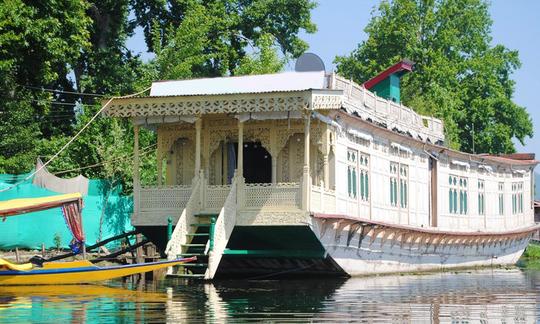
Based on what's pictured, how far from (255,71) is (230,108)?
66.3 ft

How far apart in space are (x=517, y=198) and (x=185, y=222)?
20.1 meters

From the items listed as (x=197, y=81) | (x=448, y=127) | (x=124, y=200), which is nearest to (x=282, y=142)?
(x=197, y=81)

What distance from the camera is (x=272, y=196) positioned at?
923 inches

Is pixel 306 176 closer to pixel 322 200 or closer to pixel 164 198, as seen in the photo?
pixel 322 200

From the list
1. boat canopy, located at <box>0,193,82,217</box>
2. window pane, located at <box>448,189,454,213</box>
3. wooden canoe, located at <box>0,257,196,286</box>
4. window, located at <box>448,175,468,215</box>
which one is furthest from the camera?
window, located at <box>448,175,468,215</box>

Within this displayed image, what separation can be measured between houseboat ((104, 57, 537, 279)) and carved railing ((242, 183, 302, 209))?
3 cm

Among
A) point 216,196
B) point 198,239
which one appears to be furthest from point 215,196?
point 198,239

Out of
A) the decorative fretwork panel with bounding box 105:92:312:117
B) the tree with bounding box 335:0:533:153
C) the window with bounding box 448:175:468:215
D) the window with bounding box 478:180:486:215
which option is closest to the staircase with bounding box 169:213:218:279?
the decorative fretwork panel with bounding box 105:92:312:117

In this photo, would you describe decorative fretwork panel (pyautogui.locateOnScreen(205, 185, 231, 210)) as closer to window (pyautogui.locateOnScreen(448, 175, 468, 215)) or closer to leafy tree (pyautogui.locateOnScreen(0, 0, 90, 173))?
leafy tree (pyautogui.locateOnScreen(0, 0, 90, 173))

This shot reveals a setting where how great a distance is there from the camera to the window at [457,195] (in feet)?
111

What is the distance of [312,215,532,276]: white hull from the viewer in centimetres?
2538

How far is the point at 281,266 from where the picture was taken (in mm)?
26438

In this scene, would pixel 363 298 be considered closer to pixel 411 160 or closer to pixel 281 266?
pixel 281 266

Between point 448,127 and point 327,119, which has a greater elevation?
point 448,127
